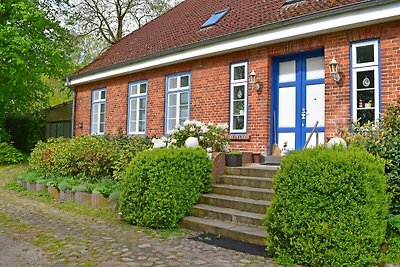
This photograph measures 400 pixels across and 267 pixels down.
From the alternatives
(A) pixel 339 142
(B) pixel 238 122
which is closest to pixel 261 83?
(B) pixel 238 122

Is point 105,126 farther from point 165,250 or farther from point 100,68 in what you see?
point 165,250

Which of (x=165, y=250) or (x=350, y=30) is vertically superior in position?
(x=350, y=30)

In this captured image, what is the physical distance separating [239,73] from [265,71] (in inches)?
35.5

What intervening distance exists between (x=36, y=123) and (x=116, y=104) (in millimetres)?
8190

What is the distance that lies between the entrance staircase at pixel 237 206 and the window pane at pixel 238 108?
108 inches

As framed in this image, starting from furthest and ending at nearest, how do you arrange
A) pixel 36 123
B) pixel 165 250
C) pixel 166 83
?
pixel 36 123, pixel 166 83, pixel 165 250

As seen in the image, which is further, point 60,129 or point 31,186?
point 60,129

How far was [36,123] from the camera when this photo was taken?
67.4 ft

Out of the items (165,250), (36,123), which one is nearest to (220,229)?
(165,250)

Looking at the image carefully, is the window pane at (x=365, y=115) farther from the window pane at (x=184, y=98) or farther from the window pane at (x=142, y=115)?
the window pane at (x=142, y=115)

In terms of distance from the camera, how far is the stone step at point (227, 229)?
5.44 metres

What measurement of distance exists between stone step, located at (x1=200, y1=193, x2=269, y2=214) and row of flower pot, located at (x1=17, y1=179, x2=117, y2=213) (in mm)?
2110

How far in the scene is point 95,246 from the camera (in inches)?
209

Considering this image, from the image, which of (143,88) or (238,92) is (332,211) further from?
(143,88)
